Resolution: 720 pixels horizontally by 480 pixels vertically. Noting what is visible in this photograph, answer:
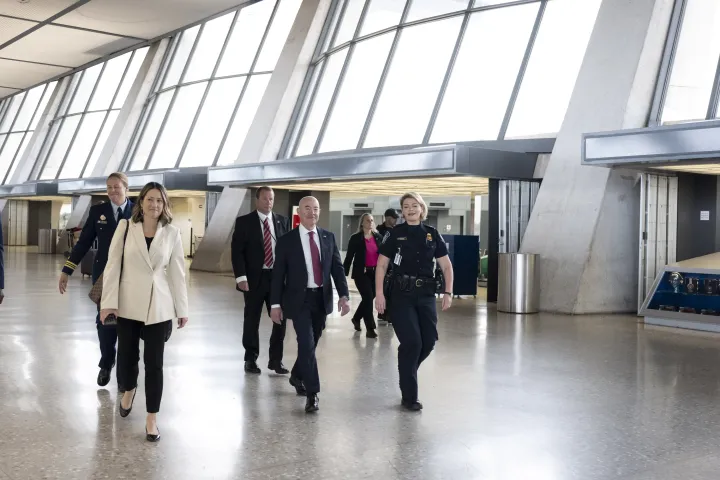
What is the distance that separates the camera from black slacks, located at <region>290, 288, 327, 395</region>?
227 inches

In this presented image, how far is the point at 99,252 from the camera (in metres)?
6.46

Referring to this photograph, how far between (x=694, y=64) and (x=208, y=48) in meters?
17.9

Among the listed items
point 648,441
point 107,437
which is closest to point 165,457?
point 107,437

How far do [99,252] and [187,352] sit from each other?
2128mm

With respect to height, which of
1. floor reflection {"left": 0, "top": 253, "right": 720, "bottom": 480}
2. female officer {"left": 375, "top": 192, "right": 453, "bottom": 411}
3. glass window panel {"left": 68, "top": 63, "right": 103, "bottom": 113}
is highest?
glass window panel {"left": 68, "top": 63, "right": 103, "bottom": 113}

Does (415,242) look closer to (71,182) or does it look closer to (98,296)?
(98,296)

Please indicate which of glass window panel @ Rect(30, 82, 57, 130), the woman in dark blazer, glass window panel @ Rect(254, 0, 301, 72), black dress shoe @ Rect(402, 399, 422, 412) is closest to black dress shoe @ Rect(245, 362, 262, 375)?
black dress shoe @ Rect(402, 399, 422, 412)

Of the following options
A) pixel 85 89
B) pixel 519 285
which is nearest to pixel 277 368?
pixel 519 285

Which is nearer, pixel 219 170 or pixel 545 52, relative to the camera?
pixel 545 52

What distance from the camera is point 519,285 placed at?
13.0 m

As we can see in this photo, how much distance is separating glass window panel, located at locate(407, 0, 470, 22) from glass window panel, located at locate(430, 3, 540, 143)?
2.73ft

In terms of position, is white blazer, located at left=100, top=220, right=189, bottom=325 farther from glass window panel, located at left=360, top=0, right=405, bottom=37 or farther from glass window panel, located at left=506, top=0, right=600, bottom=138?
glass window panel, located at left=360, top=0, right=405, bottom=37

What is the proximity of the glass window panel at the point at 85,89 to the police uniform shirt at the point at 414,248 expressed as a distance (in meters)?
30.5

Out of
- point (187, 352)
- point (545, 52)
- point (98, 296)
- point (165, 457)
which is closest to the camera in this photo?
point (165, 457)
